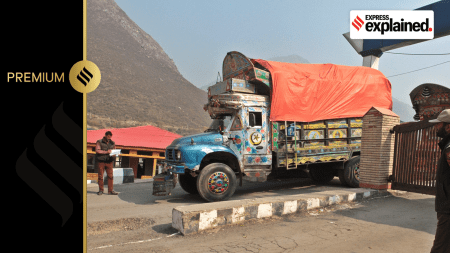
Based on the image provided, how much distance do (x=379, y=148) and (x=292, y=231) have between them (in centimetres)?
371

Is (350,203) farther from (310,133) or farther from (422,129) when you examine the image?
(310,133)

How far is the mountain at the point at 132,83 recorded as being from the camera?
46.9 meters

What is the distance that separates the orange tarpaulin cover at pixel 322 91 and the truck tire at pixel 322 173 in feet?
6.39

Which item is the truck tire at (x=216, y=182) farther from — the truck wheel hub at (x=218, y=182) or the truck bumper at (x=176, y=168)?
the truck bumper at (x=176, y=168)

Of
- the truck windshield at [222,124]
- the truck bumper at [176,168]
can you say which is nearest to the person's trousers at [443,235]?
the truck bumper at [176,168]

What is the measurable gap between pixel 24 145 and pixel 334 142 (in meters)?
8.75

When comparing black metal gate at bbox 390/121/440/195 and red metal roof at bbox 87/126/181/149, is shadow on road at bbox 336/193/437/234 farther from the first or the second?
red metal roof at bbox 87/126/181/149

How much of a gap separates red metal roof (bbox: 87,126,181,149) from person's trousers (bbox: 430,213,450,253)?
36.5 ft

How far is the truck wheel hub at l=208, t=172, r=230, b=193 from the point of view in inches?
282

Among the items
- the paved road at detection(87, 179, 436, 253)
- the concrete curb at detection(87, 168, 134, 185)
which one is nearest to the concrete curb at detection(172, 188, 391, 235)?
the paved road at detection(87, 179, 436, 253)

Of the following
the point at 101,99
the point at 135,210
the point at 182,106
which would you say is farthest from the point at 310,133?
the point at 182,106

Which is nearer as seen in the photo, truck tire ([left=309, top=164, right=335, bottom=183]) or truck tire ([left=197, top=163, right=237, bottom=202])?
truck tire ([left=197, top=163, right=237, bottom=202])

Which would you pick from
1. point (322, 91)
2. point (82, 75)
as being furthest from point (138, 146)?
point (82, 75)

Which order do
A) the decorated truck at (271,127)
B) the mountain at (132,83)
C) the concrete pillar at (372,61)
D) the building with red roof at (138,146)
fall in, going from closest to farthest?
the decorated truck at (271,127), the building with red roof at (138,146), the concrete pillar at (372,61), the mountain at (132,83)
